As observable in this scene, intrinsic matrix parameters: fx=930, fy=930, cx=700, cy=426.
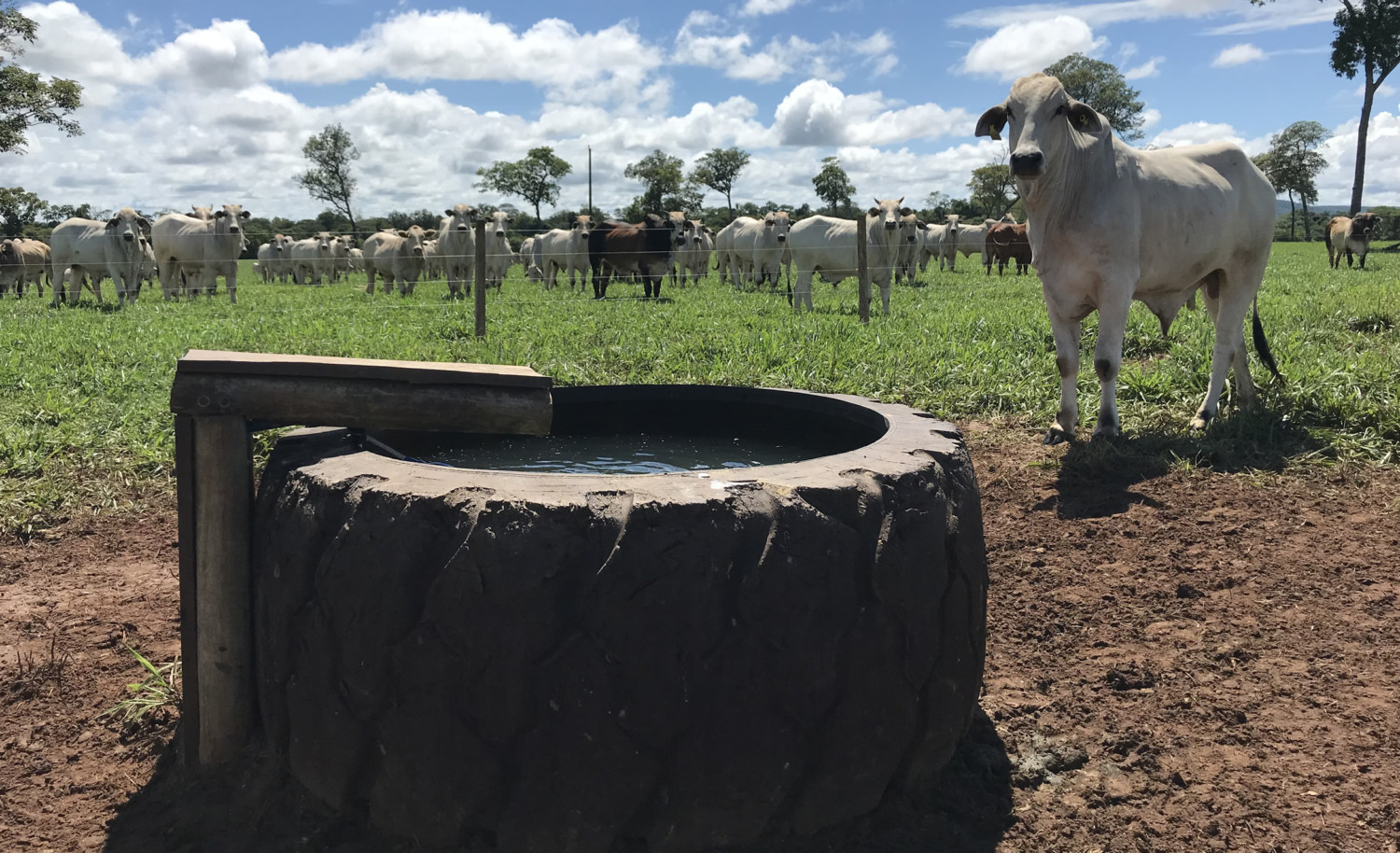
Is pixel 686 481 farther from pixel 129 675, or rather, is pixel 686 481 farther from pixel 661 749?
pixel 129 675

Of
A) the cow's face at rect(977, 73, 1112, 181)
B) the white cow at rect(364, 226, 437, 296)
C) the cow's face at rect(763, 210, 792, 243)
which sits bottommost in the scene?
the cow's face at rect(977, 73, 1112, 181)

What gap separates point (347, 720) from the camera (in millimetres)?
2078

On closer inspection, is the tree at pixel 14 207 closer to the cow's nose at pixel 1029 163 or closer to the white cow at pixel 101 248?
the white cow at pixel 101 248

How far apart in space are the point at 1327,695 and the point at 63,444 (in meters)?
6.05

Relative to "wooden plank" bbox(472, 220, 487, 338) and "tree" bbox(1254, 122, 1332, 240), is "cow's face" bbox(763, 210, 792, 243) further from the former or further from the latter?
"tree" bbox(1254, 122, 1332, 240)

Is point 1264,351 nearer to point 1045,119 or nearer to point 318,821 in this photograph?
point 1045,119

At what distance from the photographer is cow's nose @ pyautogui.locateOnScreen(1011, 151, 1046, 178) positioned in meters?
5.00

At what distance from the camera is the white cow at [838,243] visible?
15219mm

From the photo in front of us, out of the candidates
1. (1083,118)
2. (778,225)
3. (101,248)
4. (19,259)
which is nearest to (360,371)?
(1083,118)

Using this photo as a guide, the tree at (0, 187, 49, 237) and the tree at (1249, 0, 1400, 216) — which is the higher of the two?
the tree at (1249, 0, 1400, 216)

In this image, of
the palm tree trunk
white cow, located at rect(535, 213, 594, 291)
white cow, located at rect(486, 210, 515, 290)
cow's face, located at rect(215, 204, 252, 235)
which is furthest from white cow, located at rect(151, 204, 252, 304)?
the palm tree trunk

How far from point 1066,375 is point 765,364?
92.4 inches

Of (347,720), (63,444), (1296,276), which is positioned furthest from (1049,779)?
(1296,276)

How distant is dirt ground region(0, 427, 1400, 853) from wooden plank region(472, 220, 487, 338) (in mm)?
4756
